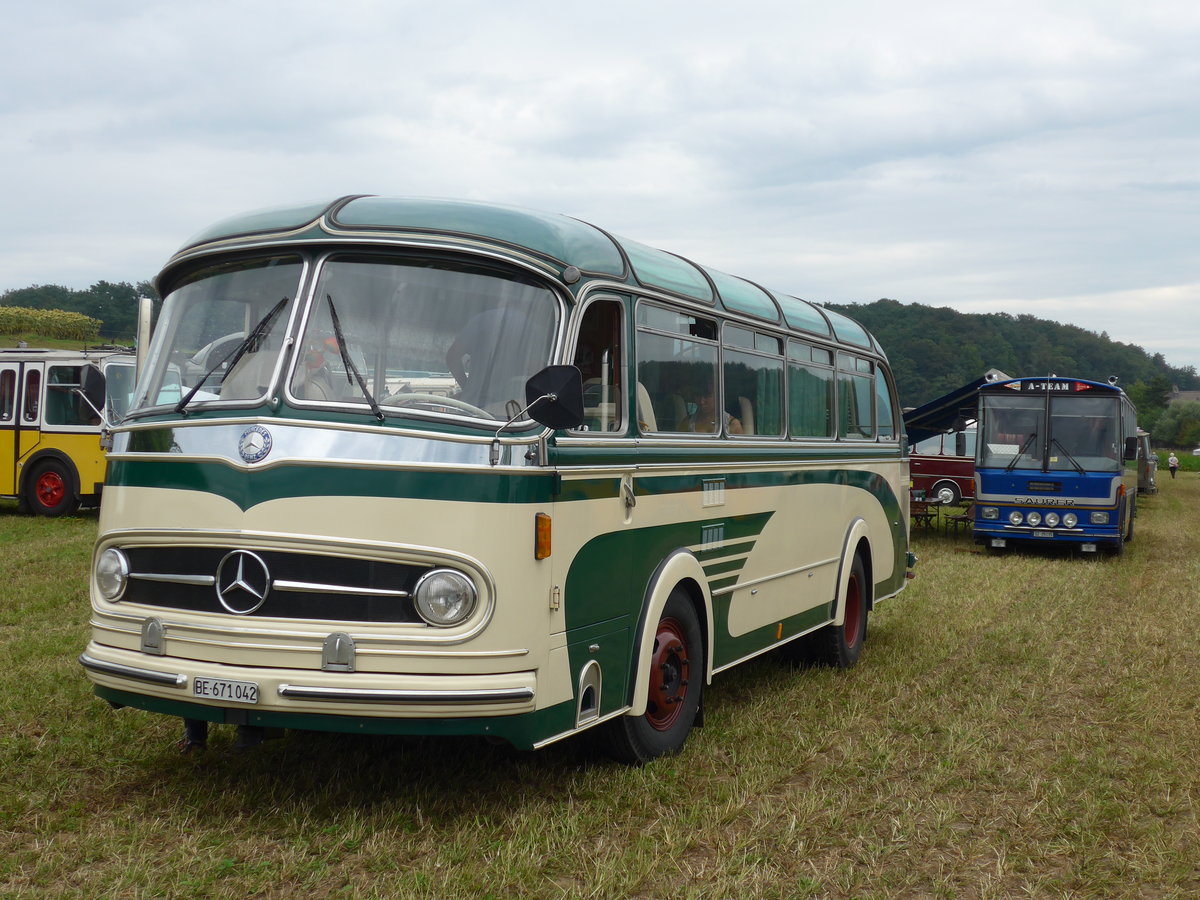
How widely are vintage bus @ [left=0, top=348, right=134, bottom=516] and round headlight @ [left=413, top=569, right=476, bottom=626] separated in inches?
642

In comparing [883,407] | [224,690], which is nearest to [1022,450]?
[883,407]

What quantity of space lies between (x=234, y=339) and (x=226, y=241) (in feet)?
1.48

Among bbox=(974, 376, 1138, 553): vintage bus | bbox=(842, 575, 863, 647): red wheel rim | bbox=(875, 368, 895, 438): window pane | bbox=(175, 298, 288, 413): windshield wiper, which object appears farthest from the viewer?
bbox=(974, 376, 1138, 553): vintage bus

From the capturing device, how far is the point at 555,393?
4785 millimetres

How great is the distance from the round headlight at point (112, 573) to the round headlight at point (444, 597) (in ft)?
4.48

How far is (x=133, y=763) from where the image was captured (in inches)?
229

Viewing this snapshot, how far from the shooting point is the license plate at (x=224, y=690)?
472cm

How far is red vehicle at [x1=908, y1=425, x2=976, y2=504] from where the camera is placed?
874 inches

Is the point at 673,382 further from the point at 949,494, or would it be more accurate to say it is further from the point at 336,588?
the point at 949,494

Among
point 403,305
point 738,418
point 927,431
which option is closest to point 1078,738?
point 738,418

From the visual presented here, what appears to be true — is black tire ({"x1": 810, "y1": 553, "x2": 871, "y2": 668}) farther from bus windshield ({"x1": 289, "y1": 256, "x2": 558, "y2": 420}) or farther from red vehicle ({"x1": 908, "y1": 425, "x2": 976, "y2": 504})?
red vehicle ({"x1": 908, "y1": 425, "x2": 976, "y2": 504})

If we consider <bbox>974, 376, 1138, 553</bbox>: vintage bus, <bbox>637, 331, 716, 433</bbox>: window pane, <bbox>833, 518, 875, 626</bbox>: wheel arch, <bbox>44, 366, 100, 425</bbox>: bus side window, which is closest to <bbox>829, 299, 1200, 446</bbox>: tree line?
<bbox>974, 376, 1138, 553</bbox>: vintage bus

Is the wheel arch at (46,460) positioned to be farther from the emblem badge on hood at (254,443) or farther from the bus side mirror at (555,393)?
the bus side mirror at (555,393)

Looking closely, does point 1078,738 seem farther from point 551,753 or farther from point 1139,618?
point 1139,618
